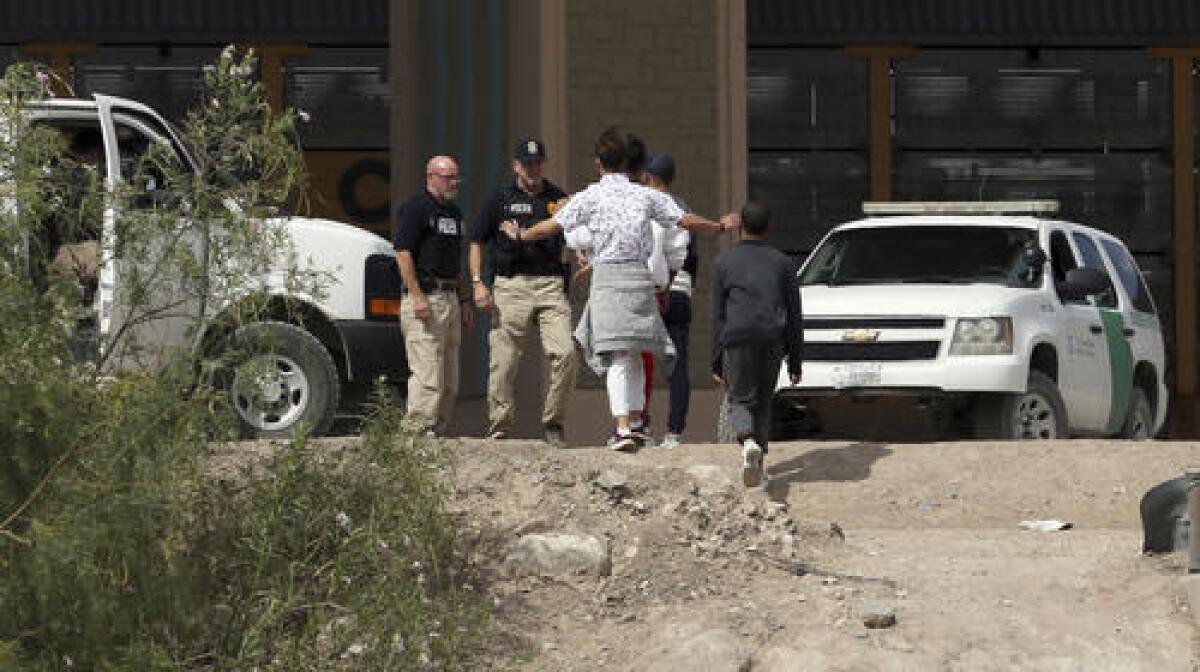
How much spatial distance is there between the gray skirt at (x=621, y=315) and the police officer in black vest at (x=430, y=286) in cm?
88

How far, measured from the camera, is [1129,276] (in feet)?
68.5

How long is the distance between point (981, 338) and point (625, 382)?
2.67 m

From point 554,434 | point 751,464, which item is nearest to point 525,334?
point 554,434

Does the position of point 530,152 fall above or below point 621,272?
above

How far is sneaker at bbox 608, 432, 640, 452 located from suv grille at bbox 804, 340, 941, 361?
1.89 meters

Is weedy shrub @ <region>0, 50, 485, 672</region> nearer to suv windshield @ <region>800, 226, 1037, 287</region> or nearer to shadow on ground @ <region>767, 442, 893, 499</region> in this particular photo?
shadow on ground @ <region>767, 442, 893, 499</region>

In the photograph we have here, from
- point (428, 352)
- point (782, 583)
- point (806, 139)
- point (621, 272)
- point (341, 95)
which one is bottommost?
point (782, 583)

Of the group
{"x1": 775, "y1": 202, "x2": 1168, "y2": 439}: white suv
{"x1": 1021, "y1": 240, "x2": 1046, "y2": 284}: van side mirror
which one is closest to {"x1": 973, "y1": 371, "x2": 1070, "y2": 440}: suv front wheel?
{"x1": 775, "y1": 202, "x2": 1168, "y2": 439}: white suv

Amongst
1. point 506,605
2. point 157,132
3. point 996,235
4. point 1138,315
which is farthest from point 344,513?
point 1138,315

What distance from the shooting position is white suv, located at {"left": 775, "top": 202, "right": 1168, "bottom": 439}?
17594mm

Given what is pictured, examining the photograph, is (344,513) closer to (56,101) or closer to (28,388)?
(28,388)

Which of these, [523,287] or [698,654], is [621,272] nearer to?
[523,287]

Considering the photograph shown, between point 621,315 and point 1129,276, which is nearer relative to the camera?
point 621,315

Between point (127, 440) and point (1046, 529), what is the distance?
5.62 meters
